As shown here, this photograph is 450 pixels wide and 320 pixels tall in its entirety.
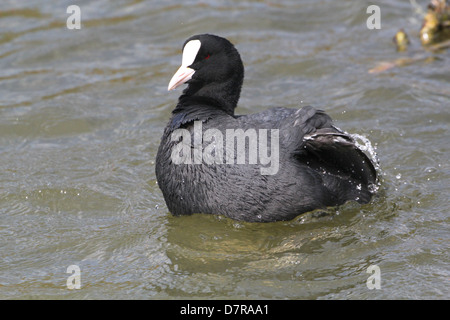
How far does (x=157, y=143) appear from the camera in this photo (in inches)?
219

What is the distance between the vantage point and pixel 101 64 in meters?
7.12

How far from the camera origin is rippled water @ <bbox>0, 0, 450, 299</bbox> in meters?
3.72

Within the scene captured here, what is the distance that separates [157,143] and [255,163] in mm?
1927

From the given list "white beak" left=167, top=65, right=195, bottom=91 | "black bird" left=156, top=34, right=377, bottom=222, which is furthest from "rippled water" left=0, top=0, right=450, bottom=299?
"white beak" left=167, top=65, right=195, bottom=91

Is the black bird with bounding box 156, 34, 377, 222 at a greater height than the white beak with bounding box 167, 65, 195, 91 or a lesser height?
lesser

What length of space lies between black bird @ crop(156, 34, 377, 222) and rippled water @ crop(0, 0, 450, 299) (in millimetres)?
228

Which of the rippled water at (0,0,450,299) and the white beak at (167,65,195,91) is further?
the white beak at (167,65,195,91)

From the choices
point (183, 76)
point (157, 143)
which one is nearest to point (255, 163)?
point (183, 76)

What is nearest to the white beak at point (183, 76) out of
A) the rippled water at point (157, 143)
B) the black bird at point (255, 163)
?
the black bird at point (255, 163)

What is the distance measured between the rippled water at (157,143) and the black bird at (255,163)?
0.23 meters

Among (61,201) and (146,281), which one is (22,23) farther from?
(146,281)

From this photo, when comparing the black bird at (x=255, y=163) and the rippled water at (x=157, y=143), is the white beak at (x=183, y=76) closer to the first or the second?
the black bird at (x=255, y=163)

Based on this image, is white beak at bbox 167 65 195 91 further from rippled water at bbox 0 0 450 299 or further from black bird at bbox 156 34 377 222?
rippled water at bbox 0 0 450 299

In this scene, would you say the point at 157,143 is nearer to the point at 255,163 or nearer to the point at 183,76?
the point at 183,76
